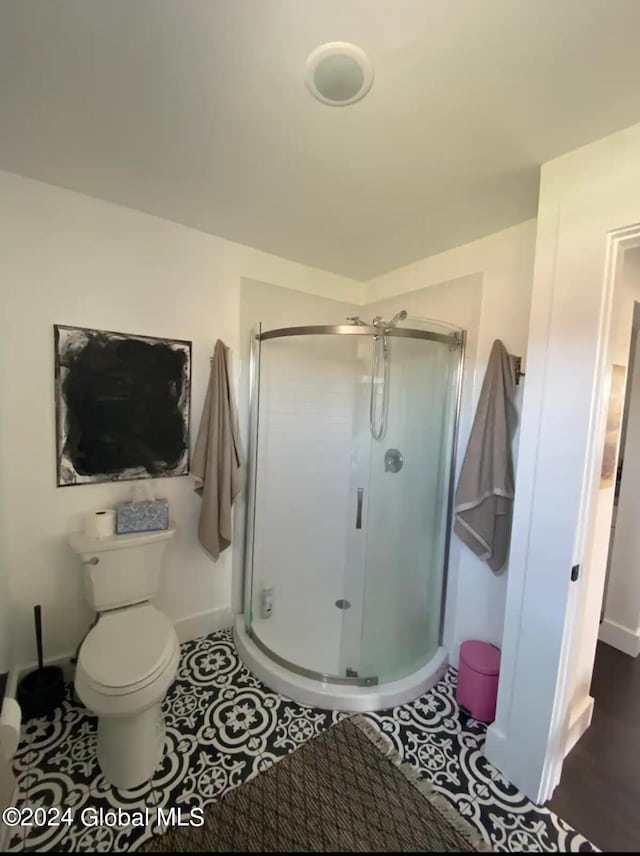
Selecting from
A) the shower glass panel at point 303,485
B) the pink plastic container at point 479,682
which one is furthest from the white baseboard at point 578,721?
the shower glass panel at point 303,485

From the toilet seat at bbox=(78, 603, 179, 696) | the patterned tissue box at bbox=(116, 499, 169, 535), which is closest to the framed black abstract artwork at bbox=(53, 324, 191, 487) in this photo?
the patterned tissue box at bbox=(116, 499, 169, 535)

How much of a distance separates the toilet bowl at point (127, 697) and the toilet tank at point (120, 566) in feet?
0.72

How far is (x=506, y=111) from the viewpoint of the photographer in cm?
108

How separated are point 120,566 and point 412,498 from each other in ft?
5.11

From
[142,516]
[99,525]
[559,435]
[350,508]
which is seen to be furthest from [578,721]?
[99,525]

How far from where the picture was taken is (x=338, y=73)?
98 centimetres

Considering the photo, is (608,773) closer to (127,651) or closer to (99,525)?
(127,651)

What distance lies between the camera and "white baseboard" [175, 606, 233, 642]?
6.78ft

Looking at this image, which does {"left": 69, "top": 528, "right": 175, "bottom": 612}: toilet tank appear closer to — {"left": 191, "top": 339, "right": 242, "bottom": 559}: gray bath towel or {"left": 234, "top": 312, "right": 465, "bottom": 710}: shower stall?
{"left": 191, "top": 339, "right": 242, "bottom": 559}: gray bath towel

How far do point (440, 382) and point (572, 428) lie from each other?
0.86 m

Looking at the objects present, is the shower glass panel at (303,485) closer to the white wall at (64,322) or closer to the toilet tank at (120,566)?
the white wall at (64,322)

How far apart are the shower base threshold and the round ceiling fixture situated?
2.33 m

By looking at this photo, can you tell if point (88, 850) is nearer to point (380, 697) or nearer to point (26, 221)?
point (380, 697)

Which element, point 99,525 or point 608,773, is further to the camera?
point 99,525
